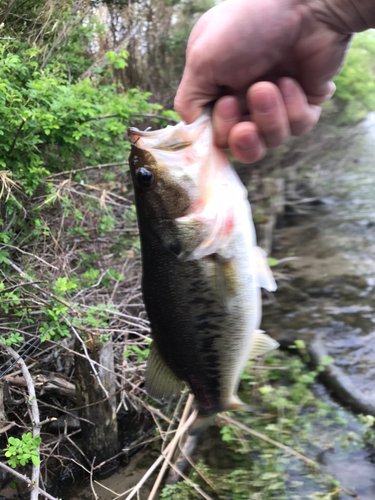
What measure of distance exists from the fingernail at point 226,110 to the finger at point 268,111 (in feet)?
0.20

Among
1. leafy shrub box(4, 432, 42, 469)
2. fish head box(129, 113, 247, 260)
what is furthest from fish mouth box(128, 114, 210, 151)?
leafy shrub box(4, 432, 42, 469)

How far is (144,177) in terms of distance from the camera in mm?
1293

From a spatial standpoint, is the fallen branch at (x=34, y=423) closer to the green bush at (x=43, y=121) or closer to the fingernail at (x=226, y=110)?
the green bush at (x=43, y=121)

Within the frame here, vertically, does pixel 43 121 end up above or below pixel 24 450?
above

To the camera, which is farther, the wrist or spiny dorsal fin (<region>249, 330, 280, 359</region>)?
spiny dorsal fin (<region>249, 330, 280, 359</region>)

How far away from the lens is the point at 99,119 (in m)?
3.61

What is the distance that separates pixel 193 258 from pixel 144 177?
324 mm

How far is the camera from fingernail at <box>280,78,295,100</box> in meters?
1.32

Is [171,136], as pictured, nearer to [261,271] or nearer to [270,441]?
[261,271]

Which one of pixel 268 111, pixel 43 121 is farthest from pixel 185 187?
pixel 43 121

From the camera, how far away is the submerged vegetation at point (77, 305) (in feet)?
9.24

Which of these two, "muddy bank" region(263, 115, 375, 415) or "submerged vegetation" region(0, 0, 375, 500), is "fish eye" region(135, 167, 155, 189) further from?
"muddy bank" region(263, 115, 375, 415)

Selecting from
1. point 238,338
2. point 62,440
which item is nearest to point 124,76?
point 62,440

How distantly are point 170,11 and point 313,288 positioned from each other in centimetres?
486
